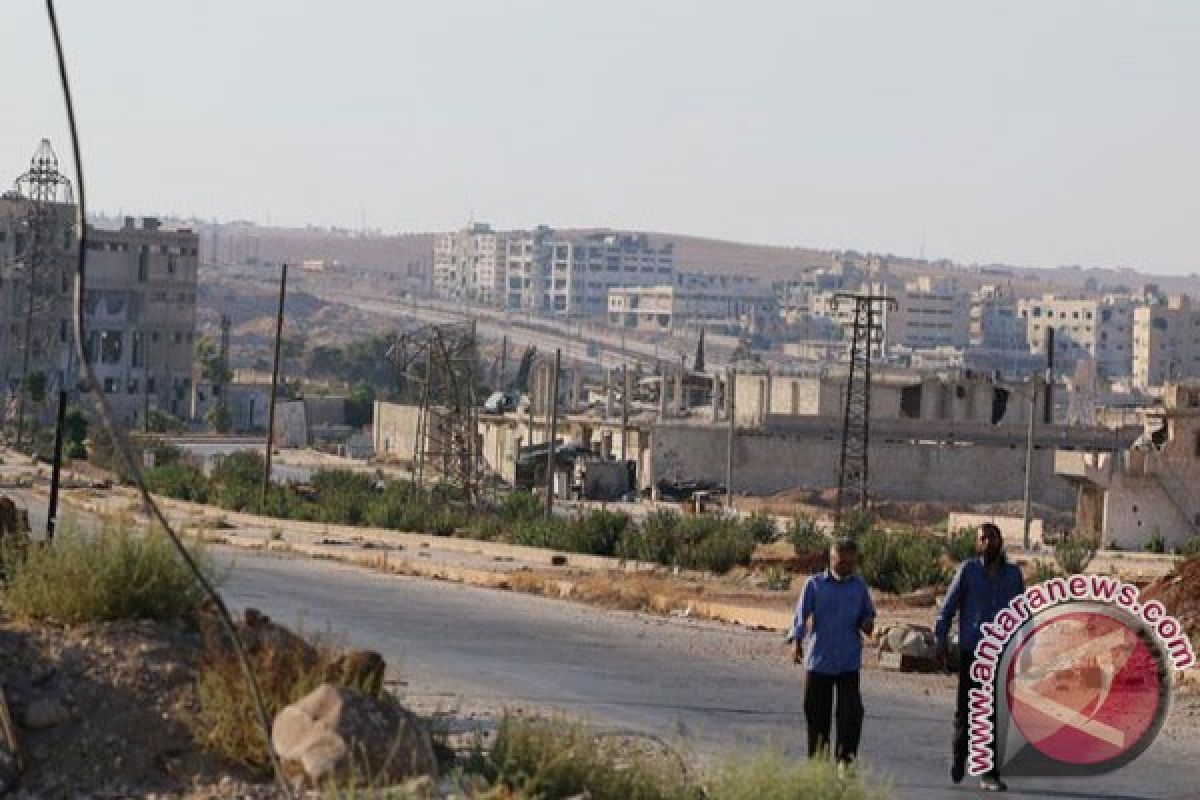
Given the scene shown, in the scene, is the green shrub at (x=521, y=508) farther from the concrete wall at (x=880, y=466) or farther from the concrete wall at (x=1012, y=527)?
the concrete wall at (x=880, y=466)

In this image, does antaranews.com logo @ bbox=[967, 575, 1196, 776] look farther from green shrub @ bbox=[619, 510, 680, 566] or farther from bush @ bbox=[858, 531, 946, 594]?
green shrub @ bbox=[619, 510, 680, 566]

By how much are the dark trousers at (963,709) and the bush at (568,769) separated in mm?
1655

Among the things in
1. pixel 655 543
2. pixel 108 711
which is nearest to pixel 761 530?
pixel 655 543

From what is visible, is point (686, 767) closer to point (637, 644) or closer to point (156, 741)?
point (156, 741)

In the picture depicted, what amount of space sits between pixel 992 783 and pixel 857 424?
185 feet

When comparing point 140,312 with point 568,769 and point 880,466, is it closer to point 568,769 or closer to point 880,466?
point 880,466

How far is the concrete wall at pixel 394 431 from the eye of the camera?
8669 cm

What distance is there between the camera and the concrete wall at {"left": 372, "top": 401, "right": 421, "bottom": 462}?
86.7m

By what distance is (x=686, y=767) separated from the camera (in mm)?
12164

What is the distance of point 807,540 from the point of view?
36.5 metres

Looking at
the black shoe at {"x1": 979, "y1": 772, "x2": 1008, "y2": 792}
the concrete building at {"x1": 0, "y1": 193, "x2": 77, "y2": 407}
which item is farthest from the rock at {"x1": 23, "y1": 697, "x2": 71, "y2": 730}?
the concrete building at {"x1": 0, "y1": 193, "x2": 77, "y2": 407}

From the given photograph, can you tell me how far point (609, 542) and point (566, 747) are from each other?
1033 inches

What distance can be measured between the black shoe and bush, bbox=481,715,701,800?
6.78 feet

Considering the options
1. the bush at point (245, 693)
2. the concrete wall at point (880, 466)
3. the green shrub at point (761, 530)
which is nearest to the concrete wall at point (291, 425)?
the concrete wall at point (880, 466)
